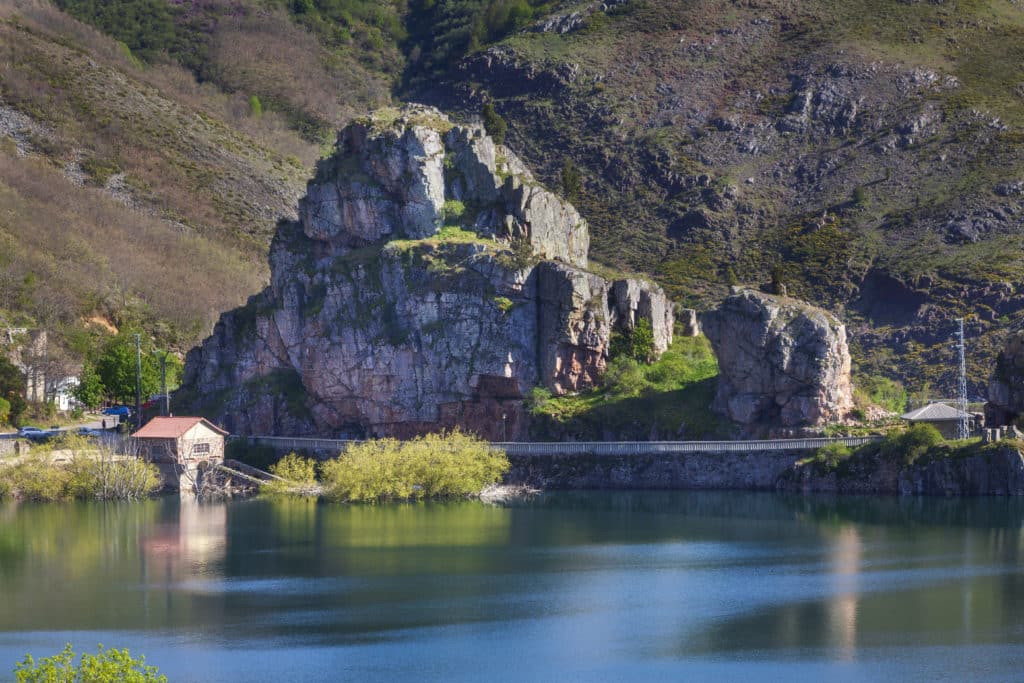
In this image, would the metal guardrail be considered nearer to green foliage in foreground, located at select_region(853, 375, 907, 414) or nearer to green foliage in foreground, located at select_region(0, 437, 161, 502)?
green foliage in foreground, located at select_region(853, 375, 907, 414)

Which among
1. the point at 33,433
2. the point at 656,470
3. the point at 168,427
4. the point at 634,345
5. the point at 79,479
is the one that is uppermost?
the point at 634,345

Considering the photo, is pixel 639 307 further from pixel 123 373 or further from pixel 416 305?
pixel 123 373

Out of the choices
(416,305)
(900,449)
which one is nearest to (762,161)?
(416,305)

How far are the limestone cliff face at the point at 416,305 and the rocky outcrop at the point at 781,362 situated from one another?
10.1 metres

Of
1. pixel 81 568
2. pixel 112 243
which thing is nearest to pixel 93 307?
pixel 112 243

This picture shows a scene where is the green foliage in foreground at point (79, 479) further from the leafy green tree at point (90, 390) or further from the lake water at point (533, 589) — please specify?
the leafy green tree at point (90, 390)

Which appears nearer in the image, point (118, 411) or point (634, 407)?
point (634, 407)

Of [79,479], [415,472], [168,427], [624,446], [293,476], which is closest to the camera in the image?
[415,472]

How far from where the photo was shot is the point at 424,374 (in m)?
110

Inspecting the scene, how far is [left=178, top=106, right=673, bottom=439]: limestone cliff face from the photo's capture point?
4284 inches

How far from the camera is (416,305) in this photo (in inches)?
4348

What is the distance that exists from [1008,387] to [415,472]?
34.6 meters

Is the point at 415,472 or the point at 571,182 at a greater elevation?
the point at 571,182

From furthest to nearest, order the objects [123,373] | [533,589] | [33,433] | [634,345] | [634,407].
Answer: [123,373] < [33,433] < [634,345] < [634,407] < [533,589]
